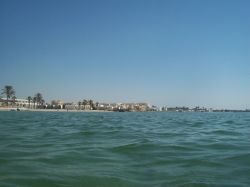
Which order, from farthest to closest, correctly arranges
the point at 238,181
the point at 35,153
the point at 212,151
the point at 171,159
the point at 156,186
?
the point at 212,151, the point at 35,153, the point at 171,159, the point at 238,181, the point at 156,186

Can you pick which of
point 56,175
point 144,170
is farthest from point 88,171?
point 144,170

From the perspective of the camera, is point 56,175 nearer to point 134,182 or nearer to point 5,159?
point 134,182

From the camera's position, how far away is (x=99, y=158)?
10.2m

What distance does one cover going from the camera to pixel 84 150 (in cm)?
1180

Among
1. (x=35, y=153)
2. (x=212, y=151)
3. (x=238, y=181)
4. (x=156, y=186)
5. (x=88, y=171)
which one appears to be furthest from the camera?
(x=212, y=151)

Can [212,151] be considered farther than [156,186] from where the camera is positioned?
Yes

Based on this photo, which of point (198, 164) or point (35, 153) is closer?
point (198, 164)

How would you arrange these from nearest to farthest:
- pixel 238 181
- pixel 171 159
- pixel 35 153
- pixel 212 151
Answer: pixel 238 181
pixel 171 159
pixel 35 153
pixel 212 151

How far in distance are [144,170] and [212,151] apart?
4303 millimetres

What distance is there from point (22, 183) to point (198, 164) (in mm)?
4822

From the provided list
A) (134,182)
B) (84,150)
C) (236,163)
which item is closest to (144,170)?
(134,182)

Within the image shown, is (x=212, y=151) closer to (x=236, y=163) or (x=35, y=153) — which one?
(x=236, y=163)

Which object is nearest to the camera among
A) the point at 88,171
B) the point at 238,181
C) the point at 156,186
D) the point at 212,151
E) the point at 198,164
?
the point at 156,186

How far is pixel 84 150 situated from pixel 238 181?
6015 mm
